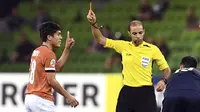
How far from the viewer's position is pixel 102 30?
18188 mm

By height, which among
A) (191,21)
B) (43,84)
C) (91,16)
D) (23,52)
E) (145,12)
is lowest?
(43,84)

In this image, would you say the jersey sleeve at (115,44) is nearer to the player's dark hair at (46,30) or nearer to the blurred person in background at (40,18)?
the player's dark hair at (46,30)

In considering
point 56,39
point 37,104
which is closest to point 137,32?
point 56,39

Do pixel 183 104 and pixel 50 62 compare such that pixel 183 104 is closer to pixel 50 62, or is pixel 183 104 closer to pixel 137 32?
pixel 137 32

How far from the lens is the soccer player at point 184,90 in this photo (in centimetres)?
934

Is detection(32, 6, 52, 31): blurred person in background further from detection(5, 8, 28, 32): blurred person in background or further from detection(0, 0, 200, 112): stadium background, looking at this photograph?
detection(5, 8, 28, 32): blurred person in background

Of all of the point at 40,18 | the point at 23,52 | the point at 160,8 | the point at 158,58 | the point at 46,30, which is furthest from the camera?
the point at 40,18

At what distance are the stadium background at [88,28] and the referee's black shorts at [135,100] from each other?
222 inches

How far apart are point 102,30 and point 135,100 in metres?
8.56

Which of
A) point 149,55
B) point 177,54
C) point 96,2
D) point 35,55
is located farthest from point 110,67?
point 35,55

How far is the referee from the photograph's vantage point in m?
9.73

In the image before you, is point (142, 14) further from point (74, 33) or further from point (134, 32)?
point (134, 32)

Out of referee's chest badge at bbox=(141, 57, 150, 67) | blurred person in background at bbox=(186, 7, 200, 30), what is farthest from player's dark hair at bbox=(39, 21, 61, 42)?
blurred person in background at bbox=(186, 7, 200, 30)

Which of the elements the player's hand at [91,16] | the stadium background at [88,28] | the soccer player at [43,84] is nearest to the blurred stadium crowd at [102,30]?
the stadium background at [88,28]
